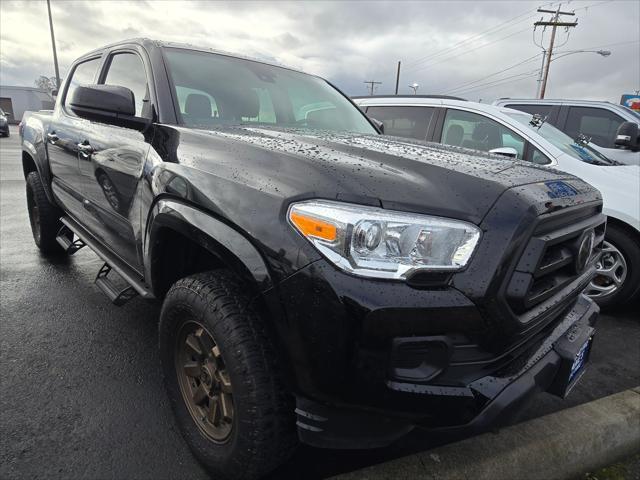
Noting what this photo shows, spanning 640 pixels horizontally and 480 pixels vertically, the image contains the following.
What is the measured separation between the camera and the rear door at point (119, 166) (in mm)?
2230

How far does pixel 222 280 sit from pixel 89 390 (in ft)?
4.18

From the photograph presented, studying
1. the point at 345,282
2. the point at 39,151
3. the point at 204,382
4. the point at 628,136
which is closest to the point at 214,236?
the point at 345,282

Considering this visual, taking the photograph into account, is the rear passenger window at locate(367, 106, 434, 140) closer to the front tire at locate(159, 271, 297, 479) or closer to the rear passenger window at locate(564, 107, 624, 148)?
the rear passenger window at locate(564, 107, 624, 148)

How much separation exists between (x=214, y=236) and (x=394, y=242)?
651mm

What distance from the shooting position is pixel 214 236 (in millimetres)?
1547

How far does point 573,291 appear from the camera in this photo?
1780 millimetres

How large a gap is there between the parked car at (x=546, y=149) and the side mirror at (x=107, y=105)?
2.58 m

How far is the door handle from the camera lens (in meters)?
2.77

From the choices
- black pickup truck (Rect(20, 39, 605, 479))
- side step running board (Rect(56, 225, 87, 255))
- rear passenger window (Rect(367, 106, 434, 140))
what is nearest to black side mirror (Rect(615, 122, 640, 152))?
rear passenger window (Rect(367, 106, 434, 140))

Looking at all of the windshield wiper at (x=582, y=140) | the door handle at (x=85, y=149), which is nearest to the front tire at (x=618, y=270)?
the windshield wiper at (x=582, y=140)

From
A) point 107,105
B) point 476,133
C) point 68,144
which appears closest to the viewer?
point 107,105

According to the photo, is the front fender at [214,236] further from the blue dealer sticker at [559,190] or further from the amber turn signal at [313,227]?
the blue dealer sticker at [559,190]

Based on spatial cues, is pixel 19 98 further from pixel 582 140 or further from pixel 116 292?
pixel 582 140

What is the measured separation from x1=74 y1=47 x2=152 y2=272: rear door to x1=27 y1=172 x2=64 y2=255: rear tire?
1.44m
